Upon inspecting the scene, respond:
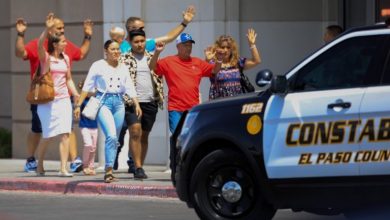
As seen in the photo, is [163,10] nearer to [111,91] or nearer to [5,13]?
[111,91]

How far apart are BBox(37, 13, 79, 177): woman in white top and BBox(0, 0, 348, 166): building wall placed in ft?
5.04

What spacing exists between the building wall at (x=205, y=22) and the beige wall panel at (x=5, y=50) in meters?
1.73

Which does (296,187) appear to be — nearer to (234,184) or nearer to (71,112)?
(234,184)

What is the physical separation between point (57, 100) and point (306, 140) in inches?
232

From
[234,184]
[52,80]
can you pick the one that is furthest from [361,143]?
[52,80]

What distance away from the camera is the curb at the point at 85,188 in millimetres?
13219

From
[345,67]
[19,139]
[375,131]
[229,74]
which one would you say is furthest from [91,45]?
[375,131]

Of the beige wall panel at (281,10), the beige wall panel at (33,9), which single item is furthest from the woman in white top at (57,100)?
the beige wall panel at (281,10)

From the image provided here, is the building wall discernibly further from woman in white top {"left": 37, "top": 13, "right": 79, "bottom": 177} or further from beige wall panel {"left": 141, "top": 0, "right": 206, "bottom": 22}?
woman in white top {"left": 37, "top": 13, "right": 79, "bottom": 177}

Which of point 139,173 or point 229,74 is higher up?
point 229,74

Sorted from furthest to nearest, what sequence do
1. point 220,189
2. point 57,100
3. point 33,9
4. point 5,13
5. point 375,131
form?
point 5,13
point 33,9
point 57,100
point 220,189
point 375,131

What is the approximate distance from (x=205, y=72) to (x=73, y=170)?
9.85 ft

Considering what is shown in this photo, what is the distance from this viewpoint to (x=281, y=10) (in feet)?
54.7

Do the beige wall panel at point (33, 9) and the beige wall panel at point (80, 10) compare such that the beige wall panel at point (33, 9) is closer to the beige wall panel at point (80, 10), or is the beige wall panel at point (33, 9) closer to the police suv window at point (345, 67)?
the beige wall panel at point (80, 10)
